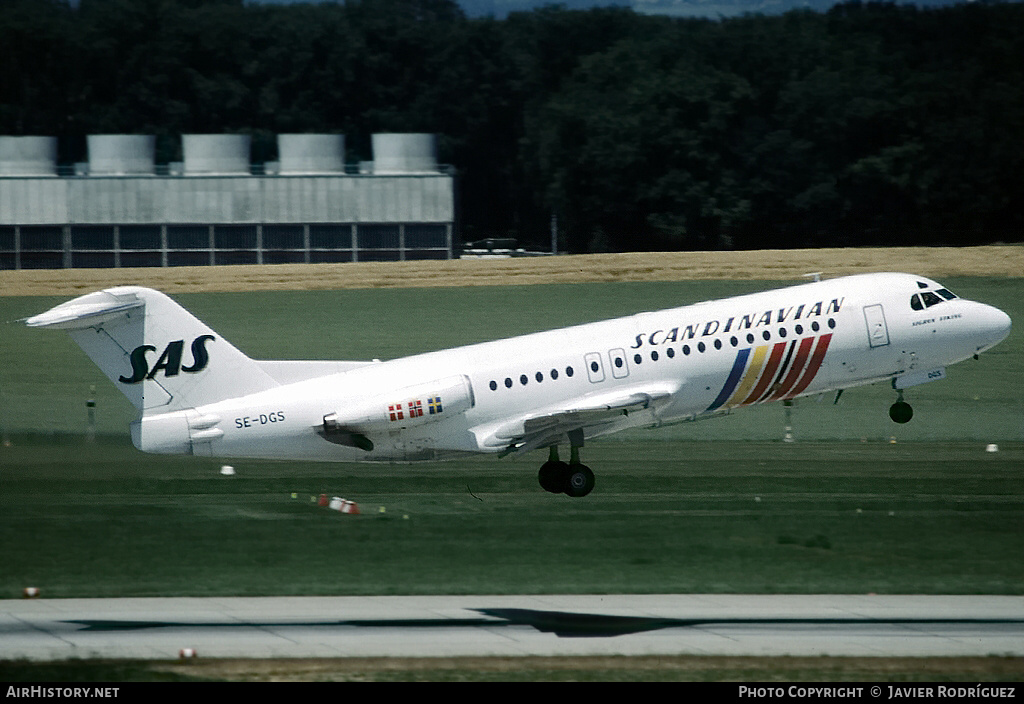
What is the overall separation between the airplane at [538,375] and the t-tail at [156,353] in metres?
0.03

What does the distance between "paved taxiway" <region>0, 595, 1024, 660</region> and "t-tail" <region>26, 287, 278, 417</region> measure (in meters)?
5.95

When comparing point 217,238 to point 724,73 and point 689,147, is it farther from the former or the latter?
point 724,73

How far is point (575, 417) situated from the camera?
1232 inches

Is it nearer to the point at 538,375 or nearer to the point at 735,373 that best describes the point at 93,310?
the point at 538,375

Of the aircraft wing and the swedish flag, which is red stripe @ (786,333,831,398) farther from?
the swedish flag

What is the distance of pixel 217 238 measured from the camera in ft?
243

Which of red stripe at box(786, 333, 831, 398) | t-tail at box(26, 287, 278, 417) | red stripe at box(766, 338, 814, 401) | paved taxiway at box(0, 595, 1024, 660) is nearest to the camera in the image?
paved taxiway at box(0, 595, 1024, 660)

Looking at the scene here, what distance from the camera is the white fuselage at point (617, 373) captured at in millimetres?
30672

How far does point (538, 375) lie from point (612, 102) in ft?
195

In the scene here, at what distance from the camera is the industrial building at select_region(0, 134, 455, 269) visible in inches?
2891

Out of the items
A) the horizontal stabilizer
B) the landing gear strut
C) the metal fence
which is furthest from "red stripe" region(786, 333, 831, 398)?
the metal fence

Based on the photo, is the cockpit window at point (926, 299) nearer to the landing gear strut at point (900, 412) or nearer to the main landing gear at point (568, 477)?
the landing gear strut at point (900, 412)

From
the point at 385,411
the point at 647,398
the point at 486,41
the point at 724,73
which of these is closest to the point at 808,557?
the point at 647,398

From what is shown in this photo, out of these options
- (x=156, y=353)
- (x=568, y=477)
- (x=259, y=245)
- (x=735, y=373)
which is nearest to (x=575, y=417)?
(x=568, y=477)
